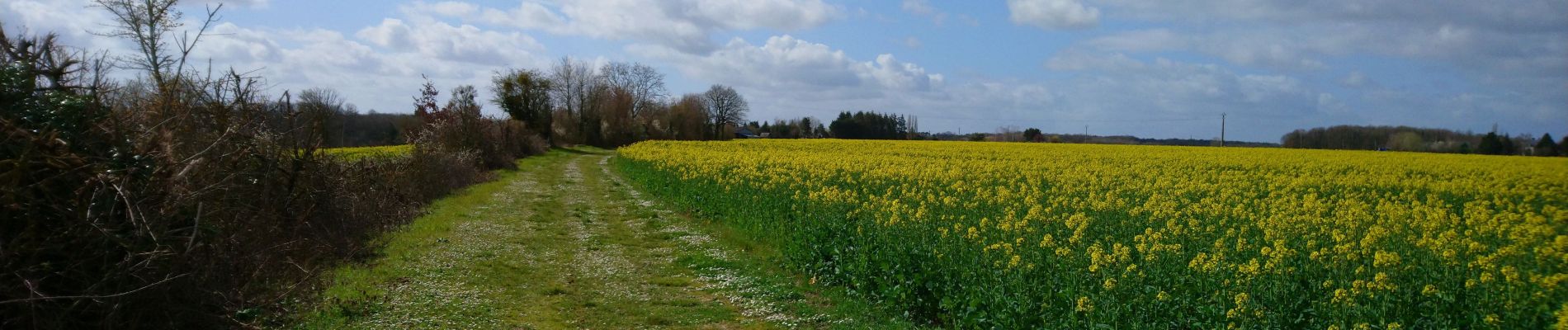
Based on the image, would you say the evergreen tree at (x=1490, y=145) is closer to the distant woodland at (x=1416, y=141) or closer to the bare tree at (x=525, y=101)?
the distant woodland at (x=1416, y=141)

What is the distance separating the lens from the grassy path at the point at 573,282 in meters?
8.09

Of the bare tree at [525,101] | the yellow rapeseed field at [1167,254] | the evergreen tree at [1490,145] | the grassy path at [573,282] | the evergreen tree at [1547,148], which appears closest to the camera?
the yellow rapeseed field at [1167,254]

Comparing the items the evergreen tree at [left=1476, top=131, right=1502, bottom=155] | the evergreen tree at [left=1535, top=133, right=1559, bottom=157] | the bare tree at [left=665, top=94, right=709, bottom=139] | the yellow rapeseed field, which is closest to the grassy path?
the yellow rapeseed field

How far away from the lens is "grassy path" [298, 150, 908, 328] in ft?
26.5

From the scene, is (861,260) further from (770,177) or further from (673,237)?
(770,177)

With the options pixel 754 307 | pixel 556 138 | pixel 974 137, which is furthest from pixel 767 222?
pixel 974 137

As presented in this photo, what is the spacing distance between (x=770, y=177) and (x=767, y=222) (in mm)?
3627

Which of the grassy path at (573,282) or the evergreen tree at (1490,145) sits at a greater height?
the evergreen tree at (1490,145)

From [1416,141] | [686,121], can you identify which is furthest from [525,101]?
[1416,141]

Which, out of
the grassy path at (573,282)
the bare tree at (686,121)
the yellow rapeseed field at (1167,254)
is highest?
the bare tree at (686,121)

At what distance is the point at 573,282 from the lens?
9.98m

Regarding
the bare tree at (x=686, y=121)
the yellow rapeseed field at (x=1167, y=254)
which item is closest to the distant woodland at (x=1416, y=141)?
the yellow rapeseed field at (x=1167, y=254)

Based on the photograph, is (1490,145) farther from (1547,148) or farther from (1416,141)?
(1547,148)

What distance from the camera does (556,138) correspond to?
68500 millimetres
